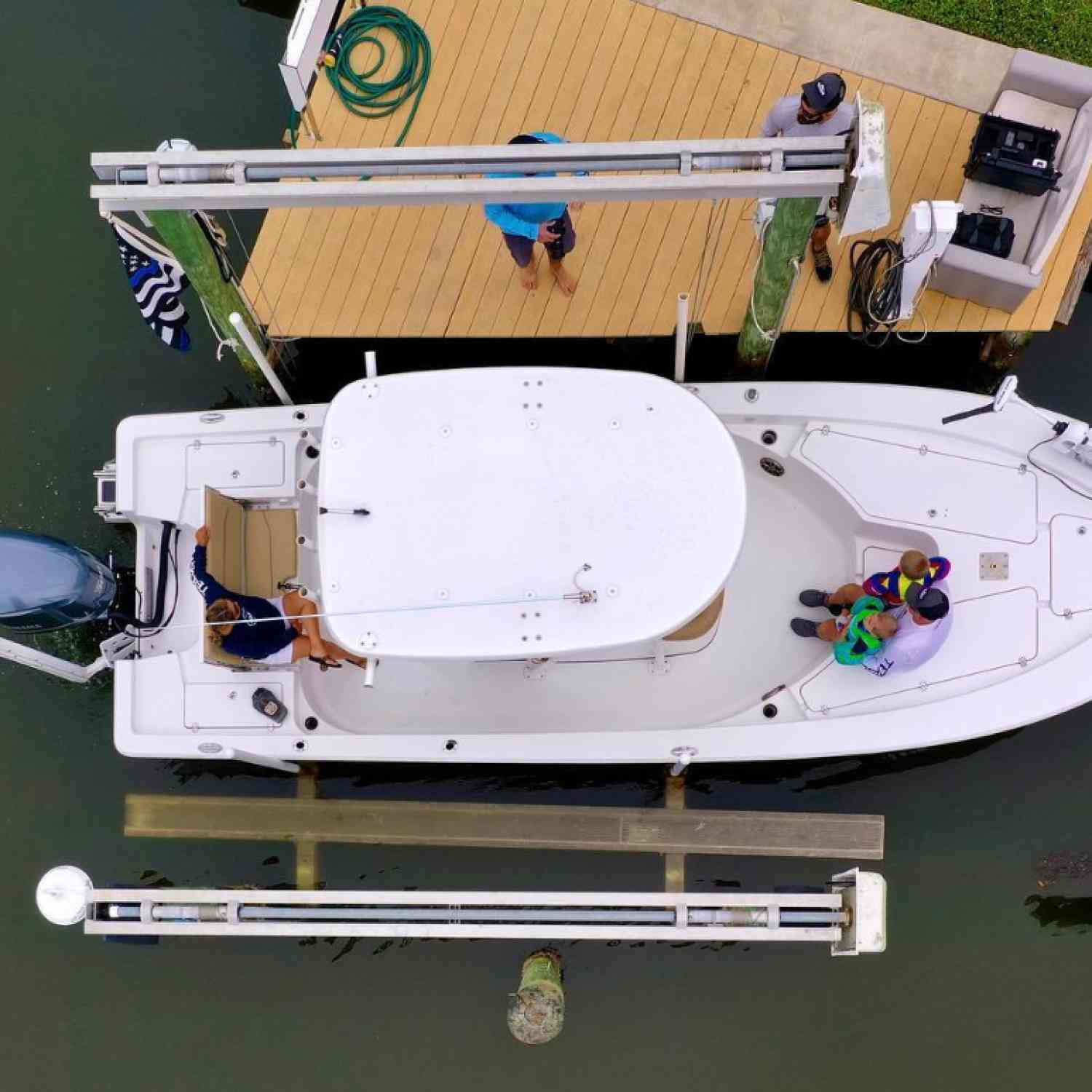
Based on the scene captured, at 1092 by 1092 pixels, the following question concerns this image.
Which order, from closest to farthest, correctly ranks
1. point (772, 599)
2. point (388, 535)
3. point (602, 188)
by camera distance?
point (602, 188) < point (388, 535) < point (772, 599)

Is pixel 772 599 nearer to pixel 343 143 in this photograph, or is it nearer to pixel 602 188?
pixel 602 188

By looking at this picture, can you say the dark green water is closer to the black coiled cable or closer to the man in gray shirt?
the black coiled cable

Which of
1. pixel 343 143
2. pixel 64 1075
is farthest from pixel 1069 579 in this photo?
pixel 64 1075

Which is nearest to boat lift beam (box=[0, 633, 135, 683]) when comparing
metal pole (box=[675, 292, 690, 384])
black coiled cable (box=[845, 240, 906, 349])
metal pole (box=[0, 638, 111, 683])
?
metal pole (box=[0, 638, 111, 683])

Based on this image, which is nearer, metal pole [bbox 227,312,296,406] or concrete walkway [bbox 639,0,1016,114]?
metal pole [bbox 227,312,296,406]

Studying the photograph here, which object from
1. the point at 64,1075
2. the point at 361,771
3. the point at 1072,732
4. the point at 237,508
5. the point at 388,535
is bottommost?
the point at 64,1075

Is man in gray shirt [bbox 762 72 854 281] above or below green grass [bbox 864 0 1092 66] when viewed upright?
below

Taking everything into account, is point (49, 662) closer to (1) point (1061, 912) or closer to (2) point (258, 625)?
(2) point (258, 625)

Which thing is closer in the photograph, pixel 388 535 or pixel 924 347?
pixel 388 535
